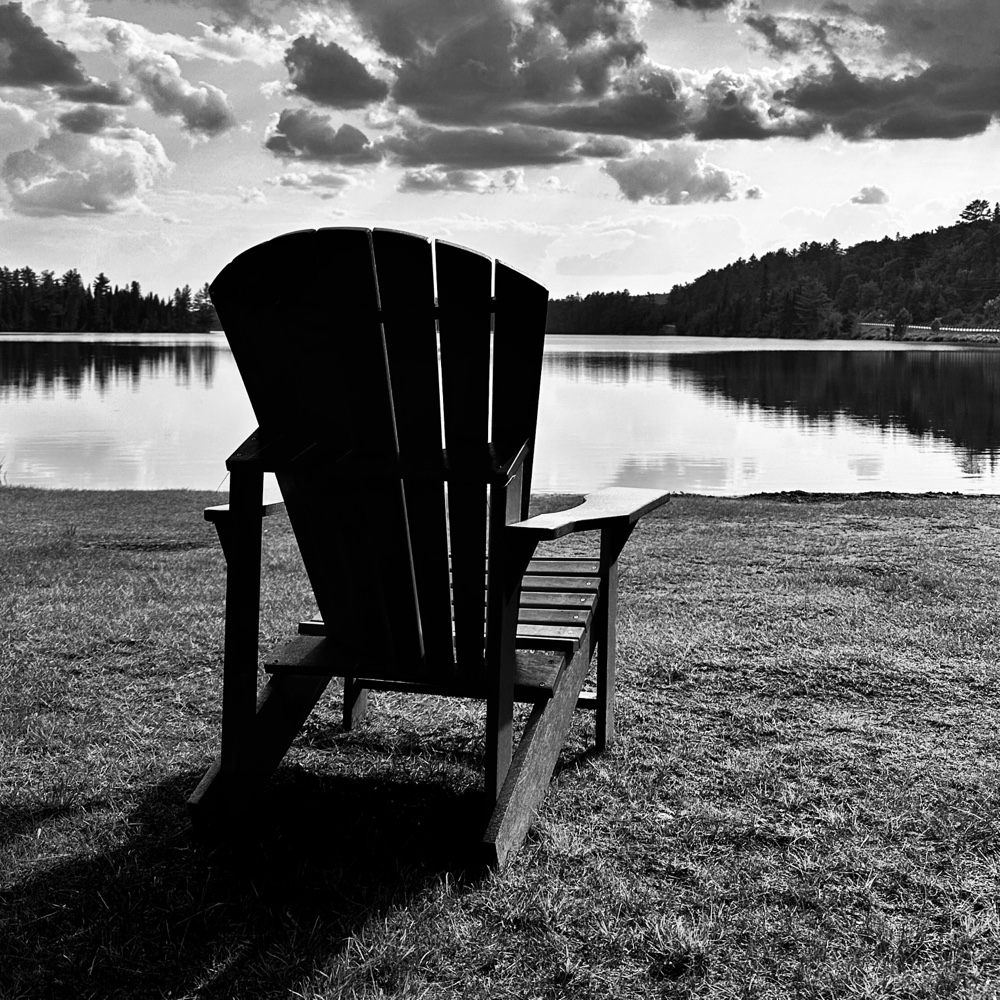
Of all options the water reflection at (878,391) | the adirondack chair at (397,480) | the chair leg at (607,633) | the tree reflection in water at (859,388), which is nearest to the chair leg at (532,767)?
the adirondack chair at (397,480)

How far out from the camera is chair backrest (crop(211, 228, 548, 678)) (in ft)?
8.66

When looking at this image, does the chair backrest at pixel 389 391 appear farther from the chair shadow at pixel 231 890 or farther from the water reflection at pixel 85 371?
the water reflection at pixel 85 371

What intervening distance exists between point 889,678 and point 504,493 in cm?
262

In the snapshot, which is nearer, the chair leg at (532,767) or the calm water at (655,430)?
the chair leg at (532,767)

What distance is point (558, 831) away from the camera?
2.95 metres

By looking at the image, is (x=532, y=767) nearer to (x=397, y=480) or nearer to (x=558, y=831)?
(x=558, y=831)

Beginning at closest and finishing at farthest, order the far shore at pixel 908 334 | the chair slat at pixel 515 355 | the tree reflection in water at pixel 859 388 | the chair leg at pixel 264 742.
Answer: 1. the chair slat at pixel 515 355
2. the chair leg at pixel 264 742
3. the tree reflection in water at pixel 859 388
4. the far shore at pixel 908 334

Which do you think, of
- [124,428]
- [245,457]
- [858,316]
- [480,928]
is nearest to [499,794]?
[480,928]

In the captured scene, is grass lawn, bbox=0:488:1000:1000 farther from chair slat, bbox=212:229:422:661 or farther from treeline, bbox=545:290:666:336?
treeline, bbox=545:290:666:336

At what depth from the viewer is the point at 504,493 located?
2629mm

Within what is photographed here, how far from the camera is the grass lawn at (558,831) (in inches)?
91.0

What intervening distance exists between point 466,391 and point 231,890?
1.39 meters

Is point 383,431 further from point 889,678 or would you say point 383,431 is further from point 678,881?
point 889,678

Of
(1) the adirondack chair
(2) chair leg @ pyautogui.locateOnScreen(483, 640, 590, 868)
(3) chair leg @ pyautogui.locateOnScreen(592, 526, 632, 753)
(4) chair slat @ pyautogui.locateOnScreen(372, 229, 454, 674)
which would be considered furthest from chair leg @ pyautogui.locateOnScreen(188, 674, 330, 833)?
(3) chair leg @ pyautogui.locateOnScreen(592, 526, 632, 753)
